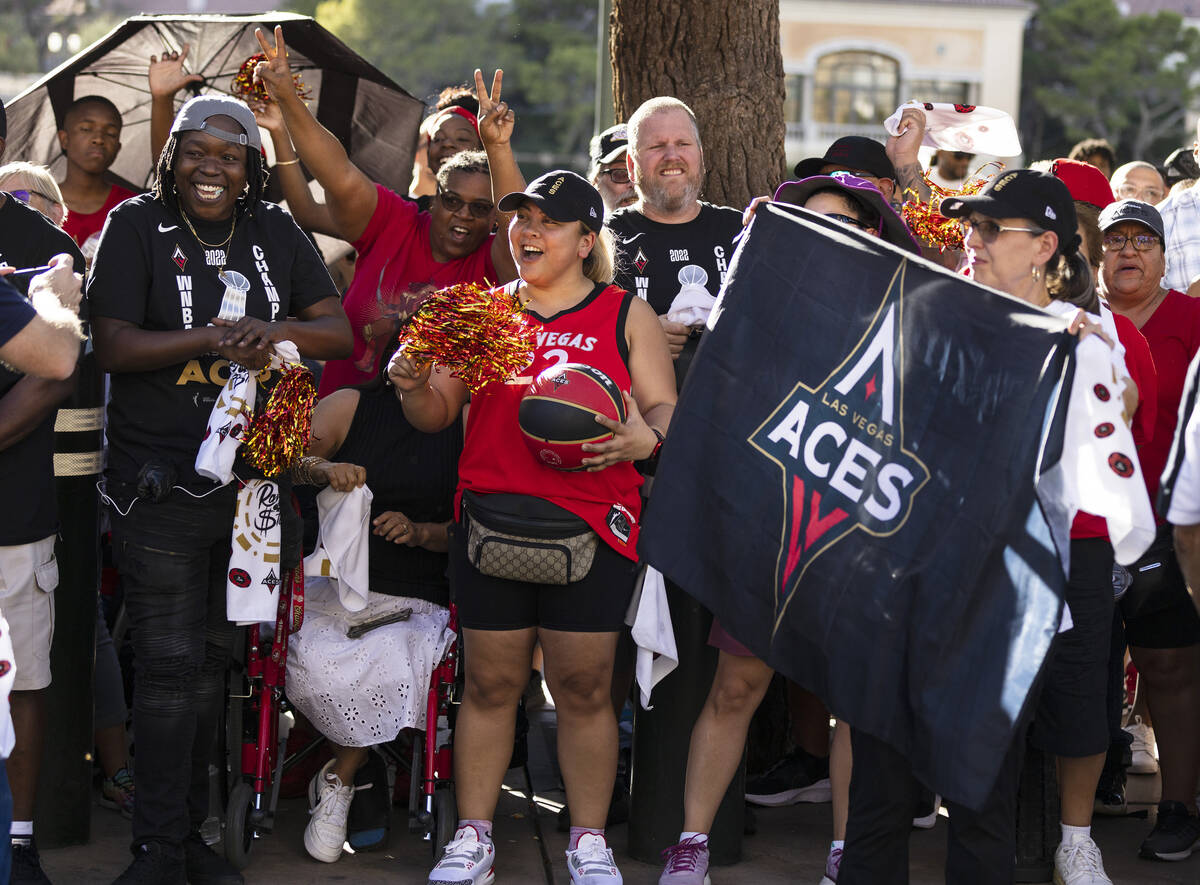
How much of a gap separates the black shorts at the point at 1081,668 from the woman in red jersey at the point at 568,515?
4.44 feet

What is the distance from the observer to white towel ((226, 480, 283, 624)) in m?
4.80

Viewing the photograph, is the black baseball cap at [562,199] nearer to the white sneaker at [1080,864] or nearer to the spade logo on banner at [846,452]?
the spade logo on banner at [846,452]

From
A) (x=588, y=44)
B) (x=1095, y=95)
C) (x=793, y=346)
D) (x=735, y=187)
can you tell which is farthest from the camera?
(x=588, y=44)

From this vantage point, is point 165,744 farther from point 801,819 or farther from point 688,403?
point 801,819

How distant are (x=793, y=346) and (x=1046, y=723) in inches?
61.3

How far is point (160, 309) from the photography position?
4.71m

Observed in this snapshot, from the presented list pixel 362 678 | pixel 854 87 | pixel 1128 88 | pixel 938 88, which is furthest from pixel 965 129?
pixel 938 88

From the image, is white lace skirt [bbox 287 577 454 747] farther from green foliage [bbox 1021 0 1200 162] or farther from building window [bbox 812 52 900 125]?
building window [bbox 812 52 900 125]

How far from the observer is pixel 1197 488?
137 inches

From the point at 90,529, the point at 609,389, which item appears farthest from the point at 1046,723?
the point at 90,529

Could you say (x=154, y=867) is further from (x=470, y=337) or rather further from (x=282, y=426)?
(x=470, y=337)

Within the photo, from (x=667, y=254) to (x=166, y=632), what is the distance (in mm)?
2254

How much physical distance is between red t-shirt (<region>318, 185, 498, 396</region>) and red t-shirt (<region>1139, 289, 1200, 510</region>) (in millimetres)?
2484

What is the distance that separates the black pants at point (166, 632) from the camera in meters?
4.67
